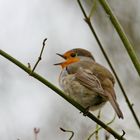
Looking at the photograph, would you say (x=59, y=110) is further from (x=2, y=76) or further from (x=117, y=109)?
(x=117, y=109)

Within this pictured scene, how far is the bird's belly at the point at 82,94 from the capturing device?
4.67m

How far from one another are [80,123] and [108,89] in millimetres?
2286

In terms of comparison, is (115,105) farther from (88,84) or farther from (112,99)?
(88,84)

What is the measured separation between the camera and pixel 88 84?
185 inches

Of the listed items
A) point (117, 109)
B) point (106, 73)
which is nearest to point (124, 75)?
point (106, 73)

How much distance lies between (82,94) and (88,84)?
0.09m

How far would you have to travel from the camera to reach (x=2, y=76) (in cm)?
776

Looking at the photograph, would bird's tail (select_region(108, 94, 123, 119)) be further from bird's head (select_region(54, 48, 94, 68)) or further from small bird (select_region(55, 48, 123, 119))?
bird's head (select_region(54, 48, 94, 68))

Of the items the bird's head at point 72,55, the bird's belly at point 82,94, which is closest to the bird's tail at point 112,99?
the bird's belly at point 82,94

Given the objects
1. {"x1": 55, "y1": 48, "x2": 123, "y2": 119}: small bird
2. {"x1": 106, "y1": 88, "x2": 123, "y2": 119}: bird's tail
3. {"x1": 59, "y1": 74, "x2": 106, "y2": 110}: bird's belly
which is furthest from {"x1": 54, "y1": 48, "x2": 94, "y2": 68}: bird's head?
{"x1": 106, "y1": 88, "x2": 123, "y2": 119}: bird's tail

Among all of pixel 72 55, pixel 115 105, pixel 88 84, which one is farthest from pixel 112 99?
pixel 72 55

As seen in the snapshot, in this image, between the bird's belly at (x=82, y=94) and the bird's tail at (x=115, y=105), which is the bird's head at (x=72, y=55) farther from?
the bird's tail at (x=115, y=105)

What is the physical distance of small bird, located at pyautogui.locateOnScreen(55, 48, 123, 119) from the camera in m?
4.60

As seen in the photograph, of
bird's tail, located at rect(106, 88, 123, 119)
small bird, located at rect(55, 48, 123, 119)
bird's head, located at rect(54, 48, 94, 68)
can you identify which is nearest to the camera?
bird's tail, located at rect(106, 88, 123, 119)
